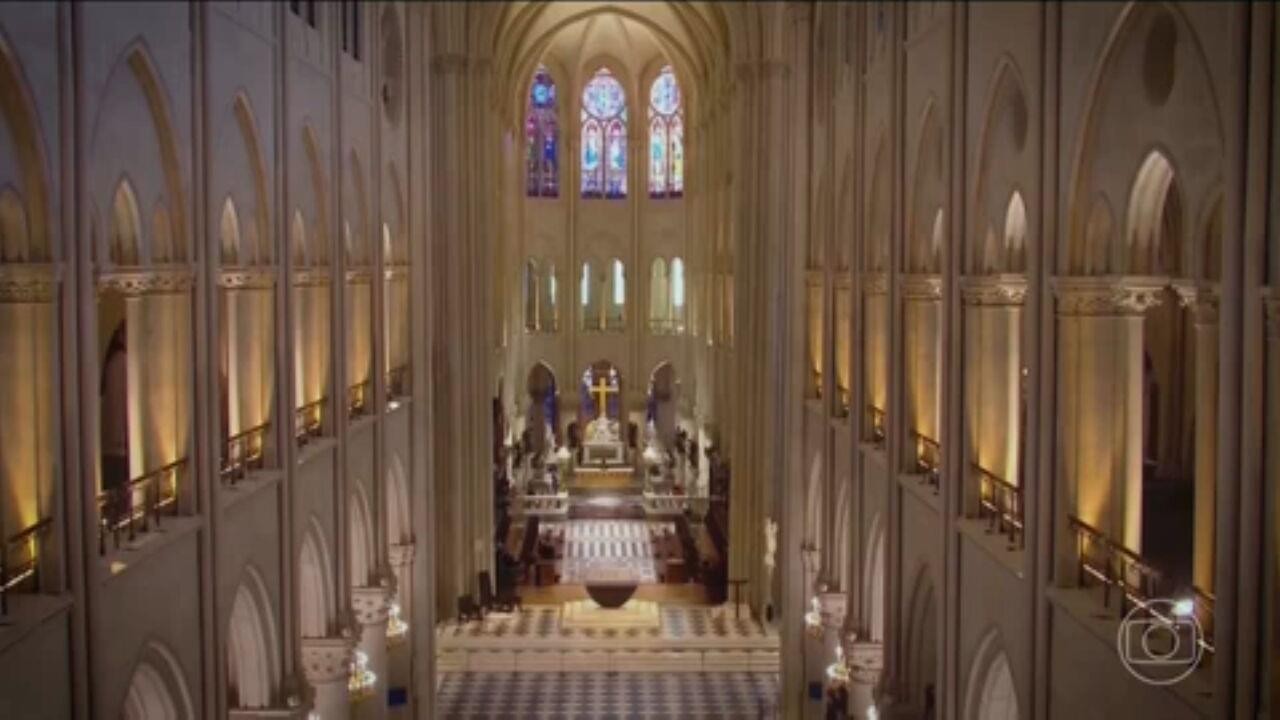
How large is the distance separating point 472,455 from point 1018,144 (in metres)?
22.3

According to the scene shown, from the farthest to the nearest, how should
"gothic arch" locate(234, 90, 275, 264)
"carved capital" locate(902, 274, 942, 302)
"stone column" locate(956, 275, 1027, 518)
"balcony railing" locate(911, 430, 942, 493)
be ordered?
"carved capital" locate(902, 274, 942, 302)
"balcony railing" locate(911, 430, 942, 493)
"gothic arch" locate(234, 90, 275, 264)
"stone column" locate(956, 275, 1027, 518)

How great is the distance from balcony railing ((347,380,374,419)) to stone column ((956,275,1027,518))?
9615 mm

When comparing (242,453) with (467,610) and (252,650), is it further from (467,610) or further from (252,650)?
(467,610)

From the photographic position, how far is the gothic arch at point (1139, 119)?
31.3 feet

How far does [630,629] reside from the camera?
3088 cm

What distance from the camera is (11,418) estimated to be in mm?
10625

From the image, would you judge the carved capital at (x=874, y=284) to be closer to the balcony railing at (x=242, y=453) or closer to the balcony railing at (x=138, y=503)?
the balcony railing at (x=242, y=453)

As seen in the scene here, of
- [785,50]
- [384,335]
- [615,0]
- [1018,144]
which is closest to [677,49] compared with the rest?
[615,0]

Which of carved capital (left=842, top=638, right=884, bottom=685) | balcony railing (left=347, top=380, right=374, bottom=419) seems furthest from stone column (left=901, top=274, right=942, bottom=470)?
balcony railing (left=347, top=380, right=374, bottom=419)

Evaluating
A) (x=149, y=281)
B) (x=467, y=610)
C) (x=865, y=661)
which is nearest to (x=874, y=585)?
(x=865, y=661)

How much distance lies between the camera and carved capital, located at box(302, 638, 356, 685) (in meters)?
19.4

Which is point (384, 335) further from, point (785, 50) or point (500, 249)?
point (500, 249)

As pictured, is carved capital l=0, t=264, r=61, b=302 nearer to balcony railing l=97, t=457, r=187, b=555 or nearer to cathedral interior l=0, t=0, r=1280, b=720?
cathedral interior l=0, t=0, r=1280, b=720

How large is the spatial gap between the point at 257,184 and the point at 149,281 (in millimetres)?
3240
